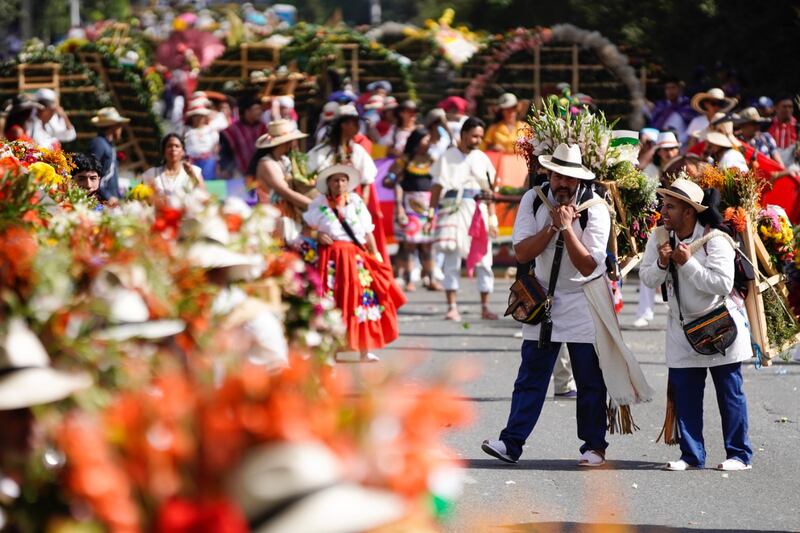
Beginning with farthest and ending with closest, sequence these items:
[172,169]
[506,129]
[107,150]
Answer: [506,129] → [107,150] → [172,169]

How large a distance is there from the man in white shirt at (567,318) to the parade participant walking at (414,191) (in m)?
7.75

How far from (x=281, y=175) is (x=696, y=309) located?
4936 mm

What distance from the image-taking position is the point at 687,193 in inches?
311

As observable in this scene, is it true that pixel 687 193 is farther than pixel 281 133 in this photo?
No

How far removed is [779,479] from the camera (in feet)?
25.3

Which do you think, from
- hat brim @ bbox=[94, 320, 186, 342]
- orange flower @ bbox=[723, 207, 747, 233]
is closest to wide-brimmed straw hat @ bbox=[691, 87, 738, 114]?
orange flower @ bbox=[723, 207, 747, 233]

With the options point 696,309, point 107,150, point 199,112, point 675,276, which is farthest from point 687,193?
point 199,112

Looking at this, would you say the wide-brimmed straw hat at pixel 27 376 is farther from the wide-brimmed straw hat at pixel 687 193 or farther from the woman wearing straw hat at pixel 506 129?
the woman wearing straw hat at pixel 506 129

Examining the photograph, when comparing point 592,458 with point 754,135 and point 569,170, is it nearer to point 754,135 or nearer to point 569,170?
point 569,170

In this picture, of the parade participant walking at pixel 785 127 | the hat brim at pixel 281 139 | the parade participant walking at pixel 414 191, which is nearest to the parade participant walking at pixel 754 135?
the parade participant walking at pixel 785 127

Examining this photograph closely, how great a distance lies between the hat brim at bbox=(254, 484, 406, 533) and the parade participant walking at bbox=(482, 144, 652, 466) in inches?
195

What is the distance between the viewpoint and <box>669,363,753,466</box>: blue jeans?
25.9ft

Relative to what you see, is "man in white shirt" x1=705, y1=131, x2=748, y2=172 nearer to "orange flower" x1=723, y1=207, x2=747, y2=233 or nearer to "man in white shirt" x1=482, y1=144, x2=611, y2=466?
"orange flower" x1=723, y1=207, x2=747, y2=233

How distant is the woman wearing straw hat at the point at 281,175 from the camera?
11.9m
